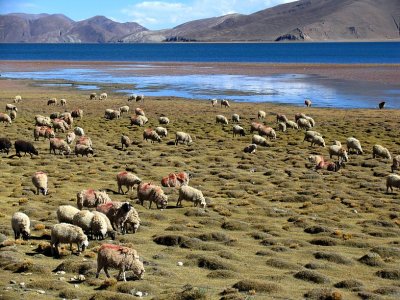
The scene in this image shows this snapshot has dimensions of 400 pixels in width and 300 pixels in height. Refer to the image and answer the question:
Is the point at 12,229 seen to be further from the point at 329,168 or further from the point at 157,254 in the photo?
the point at 329,168

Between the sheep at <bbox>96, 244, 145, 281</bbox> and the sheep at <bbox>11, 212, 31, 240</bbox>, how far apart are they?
13.9 feet

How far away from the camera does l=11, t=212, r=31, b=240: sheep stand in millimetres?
17875

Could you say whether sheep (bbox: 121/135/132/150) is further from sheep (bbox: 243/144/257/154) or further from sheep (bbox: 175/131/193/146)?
sheep (bbox: 243/144/257/154)

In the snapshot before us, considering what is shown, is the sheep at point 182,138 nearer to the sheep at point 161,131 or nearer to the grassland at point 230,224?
the grassland at point 230,224

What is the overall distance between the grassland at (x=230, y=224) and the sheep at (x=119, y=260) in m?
0.38

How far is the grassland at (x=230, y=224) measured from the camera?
14.6 m

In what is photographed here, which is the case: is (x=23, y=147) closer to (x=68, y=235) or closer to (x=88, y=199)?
(x=88, y=199)

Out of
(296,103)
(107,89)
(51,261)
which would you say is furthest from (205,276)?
(107,89)

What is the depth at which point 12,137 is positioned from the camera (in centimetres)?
4169

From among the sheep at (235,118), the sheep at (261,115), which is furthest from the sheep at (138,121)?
the sheep at (261,115)

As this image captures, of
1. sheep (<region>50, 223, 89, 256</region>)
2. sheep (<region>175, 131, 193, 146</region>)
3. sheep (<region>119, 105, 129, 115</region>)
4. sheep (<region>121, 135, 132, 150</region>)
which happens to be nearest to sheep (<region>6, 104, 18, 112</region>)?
sheep (<region>119, 105, 129, 115</region>)

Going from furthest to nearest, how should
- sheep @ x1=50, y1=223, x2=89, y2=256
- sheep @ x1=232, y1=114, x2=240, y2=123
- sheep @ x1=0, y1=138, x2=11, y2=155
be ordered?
sheep @ x1=232, y1=114, x2=240, y2=123, sheep @ x1=0, y1=138, x2=11, y2=155, sheep @ x1=50, y1=223, x2=89, y2=256

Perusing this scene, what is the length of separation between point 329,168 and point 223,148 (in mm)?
9196

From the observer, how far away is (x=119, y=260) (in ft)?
47.5
